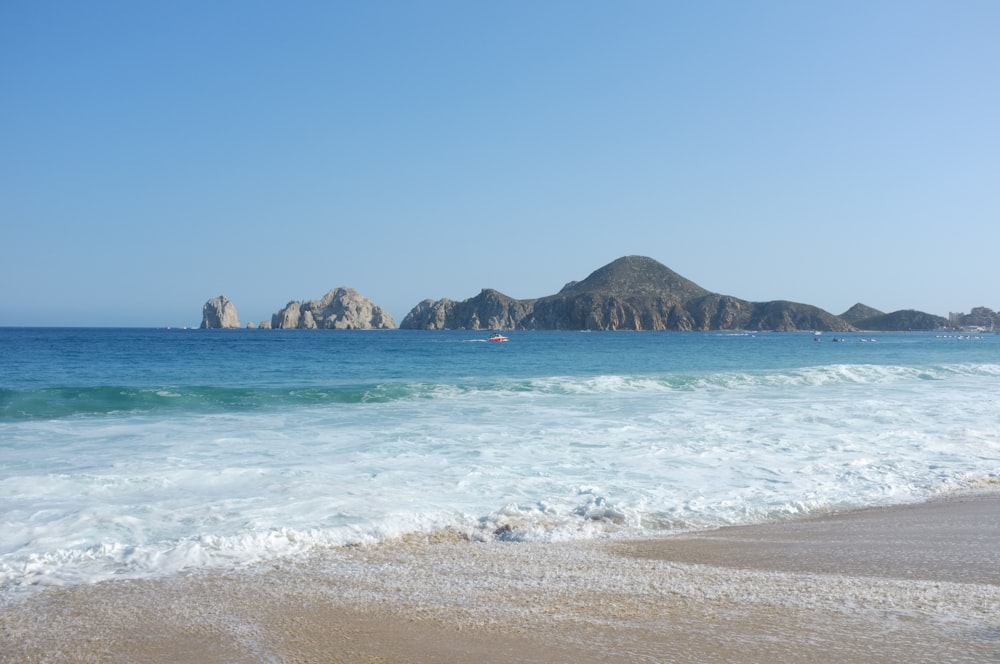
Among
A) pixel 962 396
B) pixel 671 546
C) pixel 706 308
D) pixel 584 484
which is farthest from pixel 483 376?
pixel 706 308

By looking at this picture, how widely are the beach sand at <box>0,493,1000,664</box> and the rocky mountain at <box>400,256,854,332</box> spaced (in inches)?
6530

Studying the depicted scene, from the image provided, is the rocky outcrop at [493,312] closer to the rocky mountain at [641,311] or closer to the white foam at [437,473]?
the rocky mountain at [641,311]

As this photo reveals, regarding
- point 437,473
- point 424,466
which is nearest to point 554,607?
point 437,473

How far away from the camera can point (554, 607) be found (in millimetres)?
4641

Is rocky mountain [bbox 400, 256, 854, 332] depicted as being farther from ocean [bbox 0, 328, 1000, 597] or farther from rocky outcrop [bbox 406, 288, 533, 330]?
ocean [bbox 0, 328, 1000, 597]

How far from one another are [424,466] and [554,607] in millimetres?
5474

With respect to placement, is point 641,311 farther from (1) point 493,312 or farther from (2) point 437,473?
(2) point 437,473

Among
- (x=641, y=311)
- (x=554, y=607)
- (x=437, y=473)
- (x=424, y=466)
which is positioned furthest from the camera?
(x=641, y=311)

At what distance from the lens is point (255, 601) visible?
15.8 feet

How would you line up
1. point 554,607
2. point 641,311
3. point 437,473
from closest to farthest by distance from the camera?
point 554,607 → point 437,473 → point 641,311

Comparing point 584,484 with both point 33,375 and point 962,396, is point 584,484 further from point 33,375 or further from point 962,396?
point 33,375

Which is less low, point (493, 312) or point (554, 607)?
point (493, 312)

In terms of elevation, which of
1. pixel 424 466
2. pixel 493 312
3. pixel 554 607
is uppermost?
pixel 493 312

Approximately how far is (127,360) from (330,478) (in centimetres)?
3579
